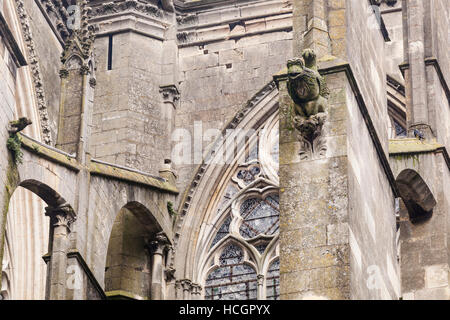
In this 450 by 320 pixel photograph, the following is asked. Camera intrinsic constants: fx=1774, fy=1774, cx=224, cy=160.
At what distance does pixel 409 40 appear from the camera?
2247 cm

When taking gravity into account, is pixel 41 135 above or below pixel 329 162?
above

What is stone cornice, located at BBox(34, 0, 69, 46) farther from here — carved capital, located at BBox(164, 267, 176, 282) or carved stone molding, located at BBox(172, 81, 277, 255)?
carved capital, located at BBox(164, 267, 176, 282)

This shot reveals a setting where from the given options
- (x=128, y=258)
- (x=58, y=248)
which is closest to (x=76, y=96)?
(x=58, y=248)

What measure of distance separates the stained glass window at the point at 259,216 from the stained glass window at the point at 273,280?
570 millimetres

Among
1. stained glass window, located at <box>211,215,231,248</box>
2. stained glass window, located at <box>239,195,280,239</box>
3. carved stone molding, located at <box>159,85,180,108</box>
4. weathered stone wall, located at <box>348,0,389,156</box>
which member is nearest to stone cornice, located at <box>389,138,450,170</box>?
weathered stone wall, located at <box>348,0,389,156</box>

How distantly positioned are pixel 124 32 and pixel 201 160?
2.42 m

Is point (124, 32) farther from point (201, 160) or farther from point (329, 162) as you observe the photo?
point (329, 162)

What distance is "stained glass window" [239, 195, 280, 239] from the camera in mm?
26438

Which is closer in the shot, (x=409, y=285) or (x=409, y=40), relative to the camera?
(x=409, y=285)

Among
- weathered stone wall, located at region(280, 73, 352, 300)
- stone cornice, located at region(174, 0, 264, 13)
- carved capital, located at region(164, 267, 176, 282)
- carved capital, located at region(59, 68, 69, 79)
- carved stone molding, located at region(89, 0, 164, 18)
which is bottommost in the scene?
weathered stone wall, located at region(280, 73, 352, 300)

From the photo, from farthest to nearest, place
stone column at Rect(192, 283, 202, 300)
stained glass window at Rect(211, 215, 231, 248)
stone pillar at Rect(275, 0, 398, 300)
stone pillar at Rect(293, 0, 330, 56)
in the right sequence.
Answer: stained glass window at Rect(211, 215, 231, 248), stone column at Rect(192, 283, 202, 300), stone pillar at Rect(293, 0, 330, 56), stone pillar at Rect(275, 0, 398, 300)
